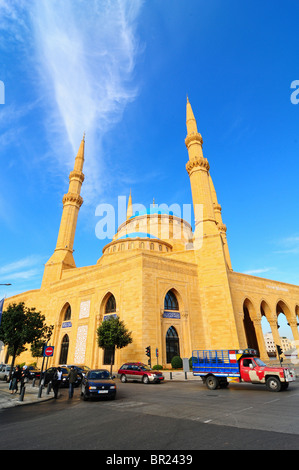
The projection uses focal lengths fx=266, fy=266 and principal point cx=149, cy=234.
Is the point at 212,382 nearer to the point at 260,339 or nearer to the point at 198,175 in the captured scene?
the point at 260,339

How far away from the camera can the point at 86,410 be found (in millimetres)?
9016

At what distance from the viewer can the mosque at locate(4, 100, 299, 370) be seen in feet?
86.5

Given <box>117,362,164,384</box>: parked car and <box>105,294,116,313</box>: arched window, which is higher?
<box>105,294,116,313</box>: arched window

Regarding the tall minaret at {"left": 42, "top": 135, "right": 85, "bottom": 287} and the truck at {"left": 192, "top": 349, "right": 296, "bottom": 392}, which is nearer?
the truck at {"left": 192, "top": 349, "right": 296, "bottom": 392}

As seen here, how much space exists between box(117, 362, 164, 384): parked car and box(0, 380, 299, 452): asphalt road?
327 inches

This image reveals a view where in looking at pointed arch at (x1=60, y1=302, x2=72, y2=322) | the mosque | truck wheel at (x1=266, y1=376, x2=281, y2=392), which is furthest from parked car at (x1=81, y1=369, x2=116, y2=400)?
pointed arch at (x1=60, y1=302, x2=72, y2=322)

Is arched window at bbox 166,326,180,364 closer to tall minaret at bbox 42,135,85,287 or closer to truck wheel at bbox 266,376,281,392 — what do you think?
truck wheel at bbox 266,376,281,392

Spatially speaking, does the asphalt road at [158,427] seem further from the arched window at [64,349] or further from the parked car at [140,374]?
the arched window at [64,349]

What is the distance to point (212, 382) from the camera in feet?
44.8

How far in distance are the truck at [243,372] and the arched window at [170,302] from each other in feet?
45.1

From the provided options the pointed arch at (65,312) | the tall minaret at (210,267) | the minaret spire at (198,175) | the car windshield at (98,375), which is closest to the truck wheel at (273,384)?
the car windshield at (98,375)

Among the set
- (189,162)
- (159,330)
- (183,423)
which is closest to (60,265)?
(159,330)

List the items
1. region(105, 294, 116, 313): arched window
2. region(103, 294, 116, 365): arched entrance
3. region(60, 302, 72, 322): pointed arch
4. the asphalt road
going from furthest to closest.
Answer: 1. region(60, 302, 72, 322): pointed arch
2. region(105, 294, 116, 313): arched window
3. region(103, 294, 116, 365): arched entrance
4. the asphalt road
